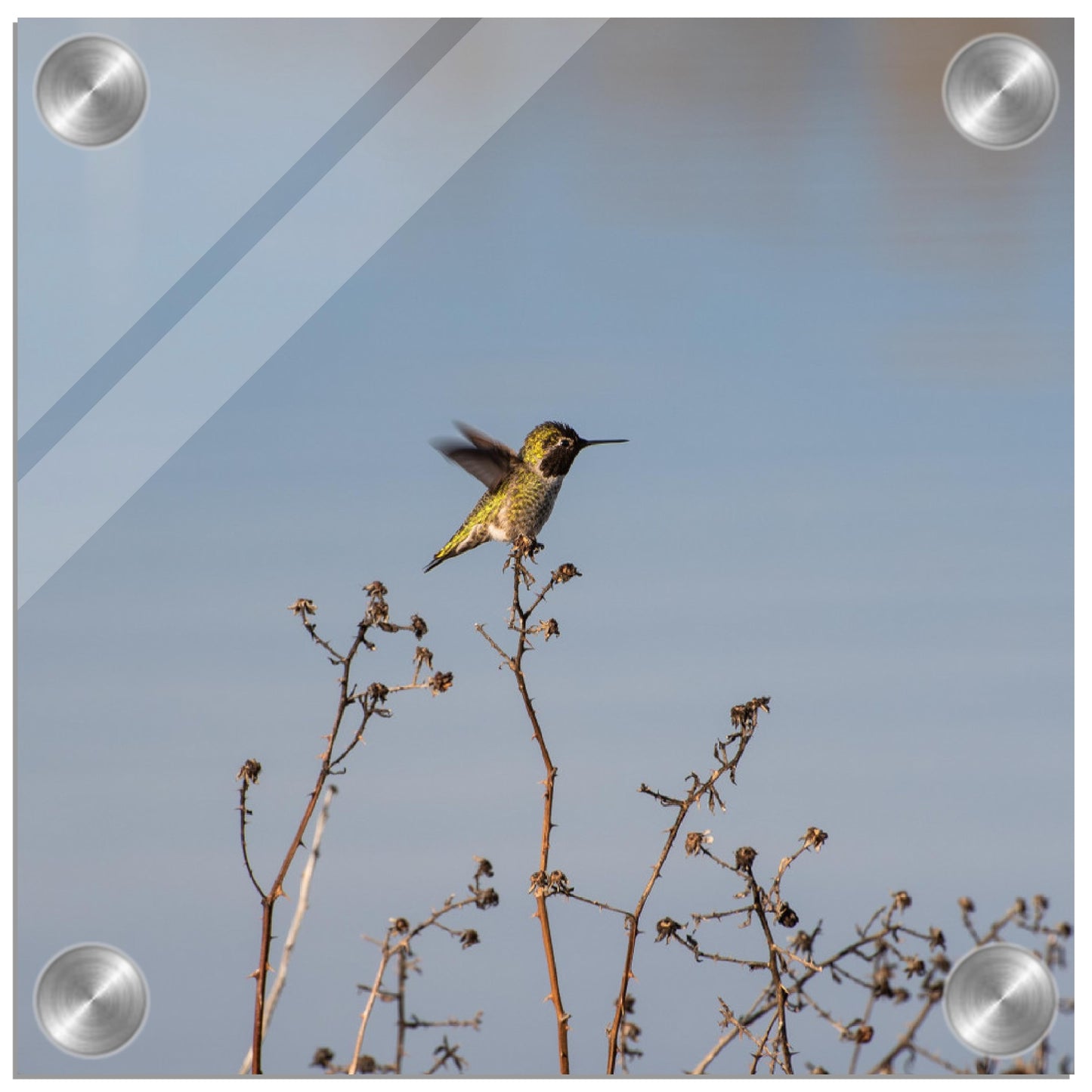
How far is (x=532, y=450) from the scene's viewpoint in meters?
3.01

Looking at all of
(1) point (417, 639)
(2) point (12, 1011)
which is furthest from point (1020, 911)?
(2) point (12, 1011)

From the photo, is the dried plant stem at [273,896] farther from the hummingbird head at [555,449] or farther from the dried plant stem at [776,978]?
the hummingbird head at [555,449]

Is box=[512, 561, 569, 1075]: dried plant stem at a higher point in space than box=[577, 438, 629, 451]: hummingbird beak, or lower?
lower

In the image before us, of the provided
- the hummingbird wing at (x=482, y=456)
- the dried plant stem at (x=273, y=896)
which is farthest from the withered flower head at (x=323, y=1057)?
the hummingbird wing at (x=482, y=456)

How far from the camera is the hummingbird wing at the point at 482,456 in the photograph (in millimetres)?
2828

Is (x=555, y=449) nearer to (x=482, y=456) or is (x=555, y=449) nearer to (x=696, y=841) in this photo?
(x=482, y=456)

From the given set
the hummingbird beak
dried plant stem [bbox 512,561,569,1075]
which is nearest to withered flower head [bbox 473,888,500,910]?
dried plant stem [bbox 512,561,569,1075]

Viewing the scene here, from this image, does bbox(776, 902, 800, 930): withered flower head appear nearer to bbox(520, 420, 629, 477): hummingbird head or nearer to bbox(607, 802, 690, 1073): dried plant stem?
bbox(607, 802, 690, 1073): dried plant stem

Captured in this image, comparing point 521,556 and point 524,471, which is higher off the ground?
point 524,471

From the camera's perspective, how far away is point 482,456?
2.92 m

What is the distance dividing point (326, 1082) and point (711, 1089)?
52 centimetres

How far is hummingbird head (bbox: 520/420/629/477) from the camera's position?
2941mm

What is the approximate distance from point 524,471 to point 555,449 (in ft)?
0.32

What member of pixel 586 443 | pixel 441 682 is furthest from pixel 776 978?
pixel 586 443
